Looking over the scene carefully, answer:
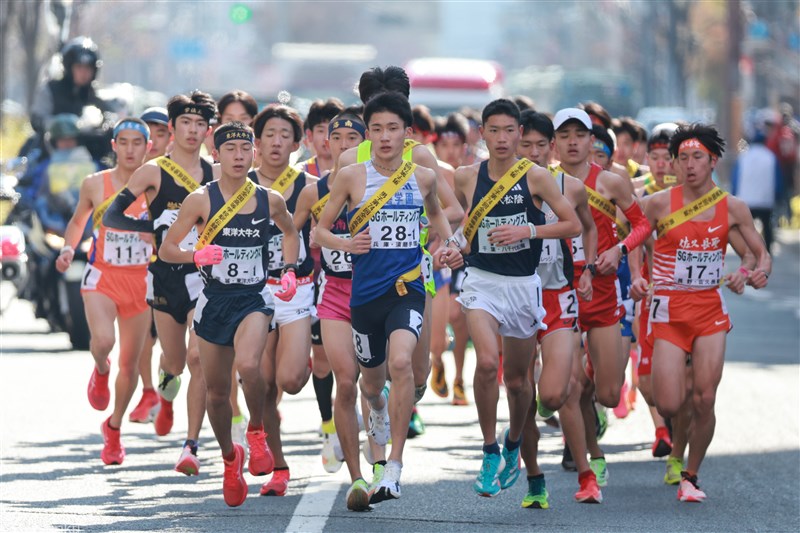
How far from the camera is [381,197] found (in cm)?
1037

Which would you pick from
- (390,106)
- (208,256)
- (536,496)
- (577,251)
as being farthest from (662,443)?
(208,256)

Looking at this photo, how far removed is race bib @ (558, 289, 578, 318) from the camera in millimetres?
11016

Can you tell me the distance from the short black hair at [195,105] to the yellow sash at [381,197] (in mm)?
1945

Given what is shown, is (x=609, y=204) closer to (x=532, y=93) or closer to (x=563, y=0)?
(x=532, y=93)

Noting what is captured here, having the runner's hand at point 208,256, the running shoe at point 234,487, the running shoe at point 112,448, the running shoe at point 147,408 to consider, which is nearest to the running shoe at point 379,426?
the running shoe at point 234,487

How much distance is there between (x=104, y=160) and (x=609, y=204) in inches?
317

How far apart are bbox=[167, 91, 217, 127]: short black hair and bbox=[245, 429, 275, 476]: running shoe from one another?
2.15 m

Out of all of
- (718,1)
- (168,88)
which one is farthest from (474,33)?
(718,1)

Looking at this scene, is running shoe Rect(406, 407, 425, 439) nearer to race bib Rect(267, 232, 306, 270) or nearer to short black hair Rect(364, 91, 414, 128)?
race bib Rect(267, 232, 306, 270)

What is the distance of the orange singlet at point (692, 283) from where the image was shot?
1117cm

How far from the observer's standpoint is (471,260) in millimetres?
10945

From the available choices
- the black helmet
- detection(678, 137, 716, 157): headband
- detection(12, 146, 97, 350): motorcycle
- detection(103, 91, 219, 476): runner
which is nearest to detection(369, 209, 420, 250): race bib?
detection(103, 91, 219, 476): runner

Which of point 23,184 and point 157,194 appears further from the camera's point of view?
point 23,184

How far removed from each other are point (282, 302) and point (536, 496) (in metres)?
1.90
